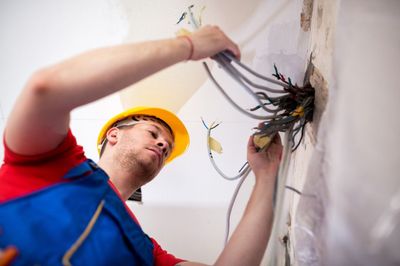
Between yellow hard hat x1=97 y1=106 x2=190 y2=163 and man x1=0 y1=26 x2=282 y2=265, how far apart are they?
1.45 feet

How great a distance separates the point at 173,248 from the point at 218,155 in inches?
21.1

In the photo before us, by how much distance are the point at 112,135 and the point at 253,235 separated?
658mm

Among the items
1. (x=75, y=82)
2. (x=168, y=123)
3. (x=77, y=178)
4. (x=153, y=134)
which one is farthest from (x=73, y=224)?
(x=168, y=123)

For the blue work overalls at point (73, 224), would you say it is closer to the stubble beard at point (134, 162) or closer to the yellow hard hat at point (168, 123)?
the stubble beard at point (134, 162)

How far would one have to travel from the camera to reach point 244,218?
0.77 m

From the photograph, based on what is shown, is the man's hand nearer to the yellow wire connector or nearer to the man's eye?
the yellow wire connector

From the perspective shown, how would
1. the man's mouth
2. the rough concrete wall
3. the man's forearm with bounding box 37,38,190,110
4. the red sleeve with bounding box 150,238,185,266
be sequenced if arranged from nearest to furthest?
the man's forearm with bounding box 37,38,190,110
the rough concrete wall
the red sleeve with bounding box 150,238,185,266
the man's mouth

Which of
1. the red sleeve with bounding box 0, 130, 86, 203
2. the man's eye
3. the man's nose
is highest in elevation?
the man's eye

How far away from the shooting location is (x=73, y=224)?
613 mm

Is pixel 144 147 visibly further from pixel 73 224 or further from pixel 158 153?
pixel 73 224

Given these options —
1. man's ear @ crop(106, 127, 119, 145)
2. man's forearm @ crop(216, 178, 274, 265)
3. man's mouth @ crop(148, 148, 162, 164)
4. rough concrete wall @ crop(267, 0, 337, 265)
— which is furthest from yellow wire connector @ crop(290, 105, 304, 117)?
man's ear @ crop(106, 127, 119, 145)

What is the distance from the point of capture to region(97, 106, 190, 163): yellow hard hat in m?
1.15

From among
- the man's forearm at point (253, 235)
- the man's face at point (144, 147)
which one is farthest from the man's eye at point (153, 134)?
the man's forearm at point (253, 235)

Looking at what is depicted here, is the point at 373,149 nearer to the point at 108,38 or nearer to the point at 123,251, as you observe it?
the point at 123,251
